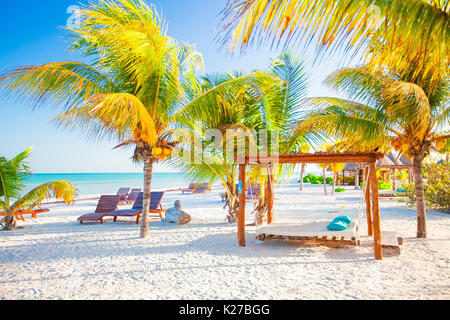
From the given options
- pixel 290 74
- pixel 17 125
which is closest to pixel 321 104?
pixel 290 74

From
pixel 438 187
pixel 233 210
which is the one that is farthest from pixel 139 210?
pixel 438 187

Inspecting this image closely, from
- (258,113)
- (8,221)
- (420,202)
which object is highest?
(258,113)

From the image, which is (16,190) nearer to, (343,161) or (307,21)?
(343,161)

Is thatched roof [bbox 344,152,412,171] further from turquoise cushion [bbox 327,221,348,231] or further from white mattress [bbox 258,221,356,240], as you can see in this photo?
turquoise cushion [bbox 327,221,348,231]

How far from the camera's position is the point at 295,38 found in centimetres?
175

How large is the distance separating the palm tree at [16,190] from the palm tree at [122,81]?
10.1 feet

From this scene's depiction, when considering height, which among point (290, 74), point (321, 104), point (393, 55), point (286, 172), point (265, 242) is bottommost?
point (265, 242)

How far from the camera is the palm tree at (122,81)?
16.4 feet

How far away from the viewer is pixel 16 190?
27.5 feet

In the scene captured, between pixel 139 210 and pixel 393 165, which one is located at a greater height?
pixel 393 165

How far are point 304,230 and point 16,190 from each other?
842 cm

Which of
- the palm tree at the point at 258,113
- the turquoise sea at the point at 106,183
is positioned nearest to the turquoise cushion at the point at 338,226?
the palm tree at the point at 258,113
